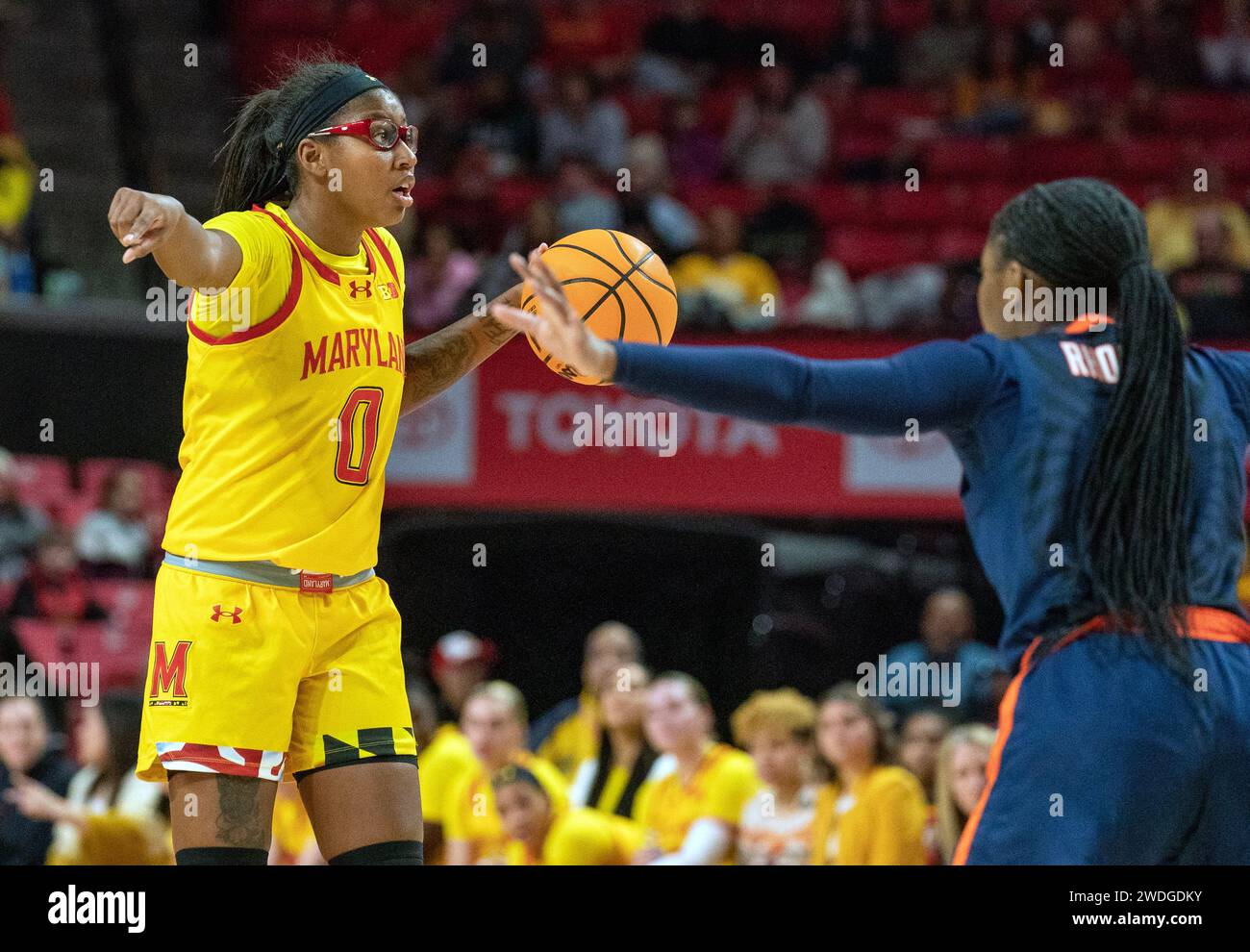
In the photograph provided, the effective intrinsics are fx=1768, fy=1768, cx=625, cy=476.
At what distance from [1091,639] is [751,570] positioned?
262 inches

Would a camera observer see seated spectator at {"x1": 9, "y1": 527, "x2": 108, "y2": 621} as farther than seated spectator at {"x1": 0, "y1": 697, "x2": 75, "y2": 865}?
Yes

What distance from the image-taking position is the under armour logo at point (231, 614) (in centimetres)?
362

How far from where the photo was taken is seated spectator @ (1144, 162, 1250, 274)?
10594 mm

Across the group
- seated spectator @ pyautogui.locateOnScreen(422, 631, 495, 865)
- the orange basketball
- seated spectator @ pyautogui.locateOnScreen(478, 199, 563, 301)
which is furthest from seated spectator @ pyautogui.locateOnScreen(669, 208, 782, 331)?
the orange basketball

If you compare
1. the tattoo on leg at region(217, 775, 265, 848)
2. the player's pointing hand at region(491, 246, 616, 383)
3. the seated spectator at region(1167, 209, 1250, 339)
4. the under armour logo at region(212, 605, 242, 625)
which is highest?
the seated spectator at region(1167, 209, 1250, 339)

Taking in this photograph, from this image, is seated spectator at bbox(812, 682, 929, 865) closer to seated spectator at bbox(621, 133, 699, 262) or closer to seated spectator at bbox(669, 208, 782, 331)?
seated spectator at bbox(669, 208, 782, 331)

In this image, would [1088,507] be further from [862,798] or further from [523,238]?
[523,238]

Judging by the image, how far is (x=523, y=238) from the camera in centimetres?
1044

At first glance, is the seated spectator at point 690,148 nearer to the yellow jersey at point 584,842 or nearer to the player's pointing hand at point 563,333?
the yellow jersey at point 584,842

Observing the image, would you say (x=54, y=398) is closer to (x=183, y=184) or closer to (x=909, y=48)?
(x=183, y=184)

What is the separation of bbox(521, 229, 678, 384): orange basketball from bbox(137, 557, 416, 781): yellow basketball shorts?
863mm

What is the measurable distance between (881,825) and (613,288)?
308 centimetres

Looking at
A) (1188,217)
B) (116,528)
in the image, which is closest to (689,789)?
(116,528)
